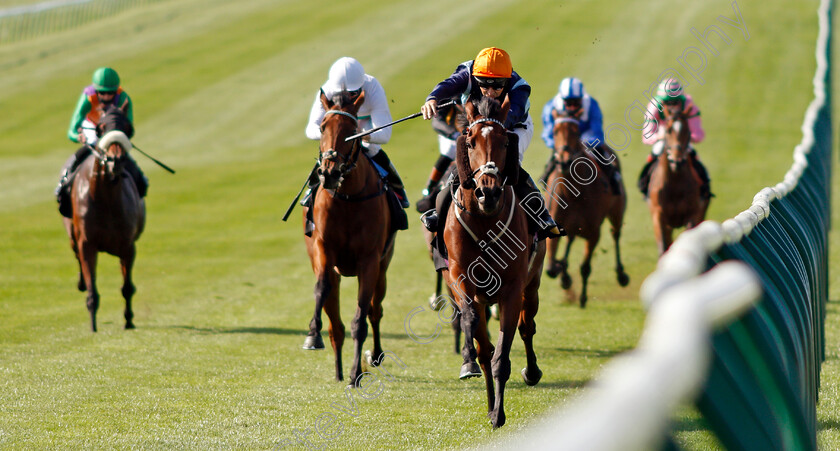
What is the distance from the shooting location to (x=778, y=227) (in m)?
5.01

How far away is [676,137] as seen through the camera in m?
11.9

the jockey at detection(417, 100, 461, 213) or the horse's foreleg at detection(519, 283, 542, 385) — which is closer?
the horse's foreleg at detection(519, 283, 542, 385)

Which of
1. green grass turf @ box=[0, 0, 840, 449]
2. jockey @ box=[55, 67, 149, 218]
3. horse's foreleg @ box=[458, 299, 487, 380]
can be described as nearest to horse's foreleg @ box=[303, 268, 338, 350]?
green grass turf @ box=[0, 0, 840, 449]

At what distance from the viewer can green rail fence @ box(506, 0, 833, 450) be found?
65.3 inches

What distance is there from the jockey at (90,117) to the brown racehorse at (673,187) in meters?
6.30

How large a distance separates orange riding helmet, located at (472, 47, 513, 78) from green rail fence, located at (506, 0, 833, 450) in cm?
205

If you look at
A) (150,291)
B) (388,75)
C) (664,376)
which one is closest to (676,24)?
(388,75)

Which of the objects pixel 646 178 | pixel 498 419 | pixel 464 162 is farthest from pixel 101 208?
pixel 646 178

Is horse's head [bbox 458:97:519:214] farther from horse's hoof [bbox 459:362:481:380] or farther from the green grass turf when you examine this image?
the green grass turf

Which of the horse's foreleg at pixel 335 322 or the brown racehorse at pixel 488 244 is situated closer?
the brown racehorse at pixel 488 244

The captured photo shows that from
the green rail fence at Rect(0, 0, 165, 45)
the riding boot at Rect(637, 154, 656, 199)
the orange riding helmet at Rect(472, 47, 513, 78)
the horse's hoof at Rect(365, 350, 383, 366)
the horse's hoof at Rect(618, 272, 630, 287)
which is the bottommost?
the green rail fence at Rect(0, 0, 165, 45)

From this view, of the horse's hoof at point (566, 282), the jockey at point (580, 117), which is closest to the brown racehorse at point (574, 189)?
the jockey at point (580, 117)

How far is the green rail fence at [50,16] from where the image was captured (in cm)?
4012

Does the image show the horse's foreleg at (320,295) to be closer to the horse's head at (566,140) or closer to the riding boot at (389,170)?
the riding boot at (389,170)
